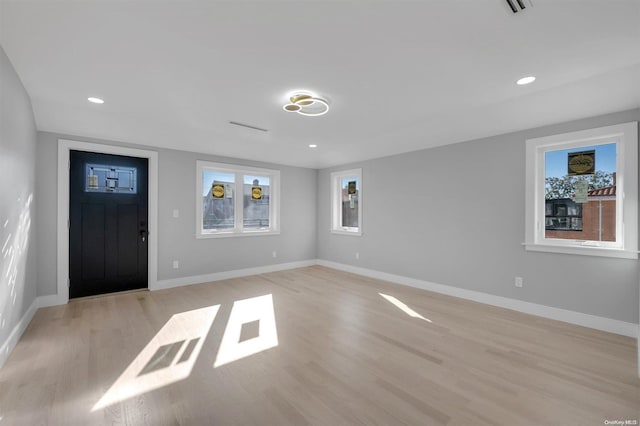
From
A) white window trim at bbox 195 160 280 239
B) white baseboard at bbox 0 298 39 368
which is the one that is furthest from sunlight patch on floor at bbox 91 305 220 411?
white window trim at bbox 195 160 280 239

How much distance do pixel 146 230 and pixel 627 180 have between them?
250 inches

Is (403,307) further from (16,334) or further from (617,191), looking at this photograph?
(16,334)

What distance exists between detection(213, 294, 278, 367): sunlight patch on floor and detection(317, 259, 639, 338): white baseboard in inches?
97.1

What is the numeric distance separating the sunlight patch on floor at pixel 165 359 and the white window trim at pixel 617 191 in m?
4.12

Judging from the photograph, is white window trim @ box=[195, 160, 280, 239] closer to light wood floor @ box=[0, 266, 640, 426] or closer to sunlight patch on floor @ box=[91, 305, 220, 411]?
light wood floor @ box=[0, 266, 640, 426]

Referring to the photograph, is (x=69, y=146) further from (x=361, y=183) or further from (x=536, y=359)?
(x=536, y=359)

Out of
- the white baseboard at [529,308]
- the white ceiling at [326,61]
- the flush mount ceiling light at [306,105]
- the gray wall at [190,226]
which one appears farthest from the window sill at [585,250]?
the gray wall at [190,226]

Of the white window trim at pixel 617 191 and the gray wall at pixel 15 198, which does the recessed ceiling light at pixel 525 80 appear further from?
the gray wall at pixel 15 198

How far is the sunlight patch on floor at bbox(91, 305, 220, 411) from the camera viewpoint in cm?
202

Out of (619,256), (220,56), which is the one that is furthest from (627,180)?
(220,56)

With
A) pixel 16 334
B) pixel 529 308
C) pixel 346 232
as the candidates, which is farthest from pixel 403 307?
pixel 16 334

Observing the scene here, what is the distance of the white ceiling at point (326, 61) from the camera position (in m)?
1.75

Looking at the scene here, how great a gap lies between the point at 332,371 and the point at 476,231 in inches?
121

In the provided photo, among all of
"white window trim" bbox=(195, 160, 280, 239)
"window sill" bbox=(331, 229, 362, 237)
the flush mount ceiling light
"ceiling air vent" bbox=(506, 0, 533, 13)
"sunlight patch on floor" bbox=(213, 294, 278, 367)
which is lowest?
"sunlight patch on floor" bbox=(213, 294, 278, 367)
